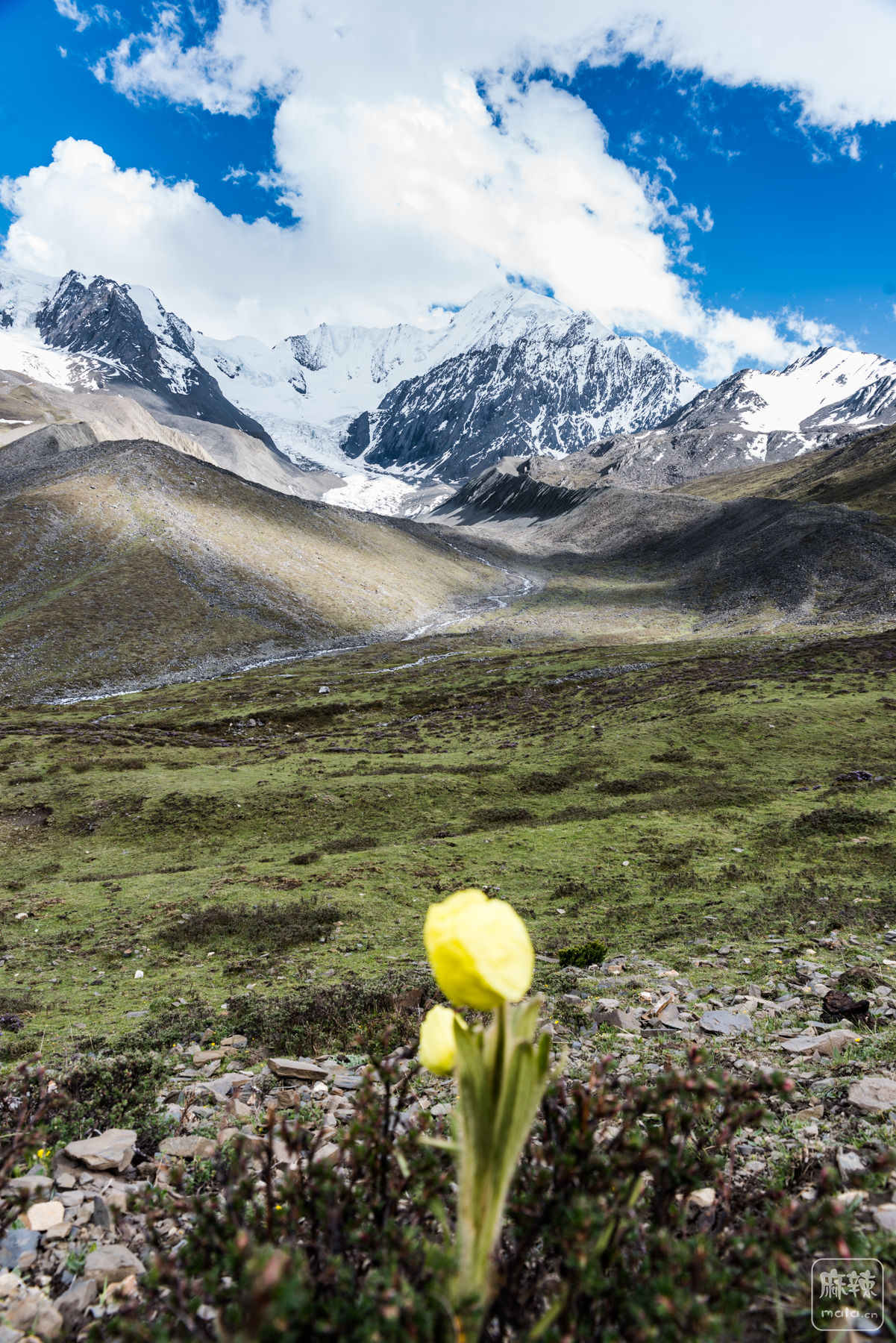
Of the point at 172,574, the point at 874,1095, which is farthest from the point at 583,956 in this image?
the point at 172,574

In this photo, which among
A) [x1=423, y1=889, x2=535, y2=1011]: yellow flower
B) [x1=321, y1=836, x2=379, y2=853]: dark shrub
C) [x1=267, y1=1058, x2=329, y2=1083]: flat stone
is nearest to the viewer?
[x1=423, y1=889, x2=535, y2=1011]: yellow flower

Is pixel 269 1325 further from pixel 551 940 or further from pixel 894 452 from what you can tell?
pixel 894 452

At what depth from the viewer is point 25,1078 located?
3.68 meters

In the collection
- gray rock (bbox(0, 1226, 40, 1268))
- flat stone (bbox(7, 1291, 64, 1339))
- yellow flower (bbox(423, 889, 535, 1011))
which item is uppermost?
yellow flower (bbox(423, 889, 535, 1011))

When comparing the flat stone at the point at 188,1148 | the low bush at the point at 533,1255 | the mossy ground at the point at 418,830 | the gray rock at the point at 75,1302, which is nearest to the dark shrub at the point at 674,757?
the mossy ground at the point at 418,830

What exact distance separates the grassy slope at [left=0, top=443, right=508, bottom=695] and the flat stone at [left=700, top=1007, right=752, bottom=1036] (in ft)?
241

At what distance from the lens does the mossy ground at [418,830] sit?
1205 centimetres

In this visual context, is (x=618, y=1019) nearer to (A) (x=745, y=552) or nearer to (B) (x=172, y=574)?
(B) (x=172, y=574)

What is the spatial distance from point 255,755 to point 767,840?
29.8m

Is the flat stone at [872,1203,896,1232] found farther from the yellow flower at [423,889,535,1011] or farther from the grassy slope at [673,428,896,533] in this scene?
the grassy slope at [673,428,896,533]

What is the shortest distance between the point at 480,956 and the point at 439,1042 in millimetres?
782

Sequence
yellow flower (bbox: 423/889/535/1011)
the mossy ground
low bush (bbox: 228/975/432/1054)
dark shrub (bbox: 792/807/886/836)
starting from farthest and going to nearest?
dark shrub (bbox: 792/807/886/836), the mossy ground, low bush (bbox: 228/975/432/1054), yellow flower (bbox: 423/889/535/1011)

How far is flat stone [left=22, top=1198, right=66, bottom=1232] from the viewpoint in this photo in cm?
363

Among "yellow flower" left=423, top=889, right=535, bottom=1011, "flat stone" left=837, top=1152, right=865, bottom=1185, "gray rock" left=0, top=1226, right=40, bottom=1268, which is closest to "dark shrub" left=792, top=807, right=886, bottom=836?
"flat stone" left=837, top=1152, right=865, bottom=1185
